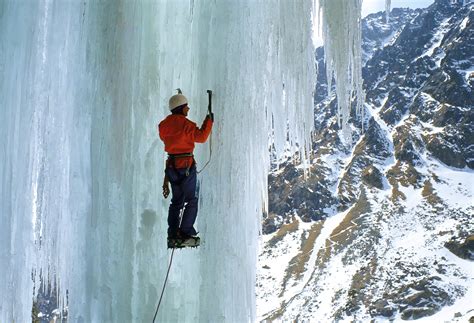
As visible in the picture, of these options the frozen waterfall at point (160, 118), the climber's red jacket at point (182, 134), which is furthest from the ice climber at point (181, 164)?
the frozen waterfall at point (160, 118)

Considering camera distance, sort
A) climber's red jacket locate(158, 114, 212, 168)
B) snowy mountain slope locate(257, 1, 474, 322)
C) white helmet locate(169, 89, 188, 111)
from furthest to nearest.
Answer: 1. snowy mountain slope locate(257, 1, 474, 322)
2. white helmet locate(169, 89, 188, 111)
3. climber's red jacket locate(158, 114, 212, 168)

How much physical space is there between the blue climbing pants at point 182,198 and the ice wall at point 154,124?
0.73 metres

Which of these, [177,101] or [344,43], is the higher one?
[344,43]

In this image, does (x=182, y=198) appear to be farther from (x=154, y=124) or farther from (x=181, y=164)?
(x=154, y=124)

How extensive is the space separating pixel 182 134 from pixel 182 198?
0.57 meters

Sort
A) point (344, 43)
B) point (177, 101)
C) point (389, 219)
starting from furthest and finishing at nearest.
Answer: point (389, 219), point (344, 43), point (177, 101)

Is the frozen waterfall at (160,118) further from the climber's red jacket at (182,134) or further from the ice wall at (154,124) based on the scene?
the climber's red jacket at (182,134)

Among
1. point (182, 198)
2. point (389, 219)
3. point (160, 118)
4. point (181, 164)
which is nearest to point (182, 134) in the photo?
point (181, 164)

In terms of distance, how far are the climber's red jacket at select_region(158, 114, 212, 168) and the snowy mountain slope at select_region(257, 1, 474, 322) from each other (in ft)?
383

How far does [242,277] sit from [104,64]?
8.53ft

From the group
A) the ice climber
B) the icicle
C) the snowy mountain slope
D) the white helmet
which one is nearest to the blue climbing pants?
the ice climber

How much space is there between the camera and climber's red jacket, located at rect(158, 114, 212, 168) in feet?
16.9

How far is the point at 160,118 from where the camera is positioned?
6.08 metres

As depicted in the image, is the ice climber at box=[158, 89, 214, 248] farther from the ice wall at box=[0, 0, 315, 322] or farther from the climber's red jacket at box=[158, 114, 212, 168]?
the ice wall at box=[0, 0, 315, 322]
